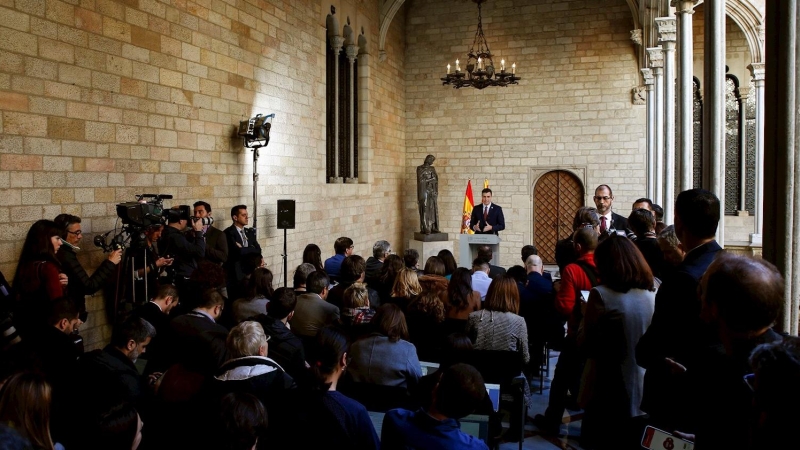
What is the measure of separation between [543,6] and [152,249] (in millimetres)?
9937

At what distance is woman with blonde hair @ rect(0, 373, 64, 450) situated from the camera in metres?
1.91

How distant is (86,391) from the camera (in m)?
2.35

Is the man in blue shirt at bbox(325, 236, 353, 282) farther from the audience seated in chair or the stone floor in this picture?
the audience seated in chair

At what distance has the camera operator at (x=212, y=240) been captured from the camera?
6.07 meters

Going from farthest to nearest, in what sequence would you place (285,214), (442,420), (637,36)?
1. (637,36)
2. (285,214)
3. (442,420)

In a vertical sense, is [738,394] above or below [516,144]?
below

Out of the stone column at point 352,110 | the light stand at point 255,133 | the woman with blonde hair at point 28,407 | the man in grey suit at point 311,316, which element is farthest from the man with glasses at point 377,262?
the stone column at point 352,110

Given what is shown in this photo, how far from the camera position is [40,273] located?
424 cm

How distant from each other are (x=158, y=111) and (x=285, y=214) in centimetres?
202

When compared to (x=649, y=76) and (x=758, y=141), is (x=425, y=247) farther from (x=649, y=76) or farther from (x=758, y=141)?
(x=758, y=141)

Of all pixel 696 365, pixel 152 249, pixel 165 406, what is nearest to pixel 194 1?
pixel 152 249

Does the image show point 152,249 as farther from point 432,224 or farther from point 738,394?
point 432,224

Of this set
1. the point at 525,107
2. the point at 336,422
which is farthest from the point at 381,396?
the point at 525,107

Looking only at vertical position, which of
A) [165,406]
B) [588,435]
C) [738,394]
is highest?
[738,394]
